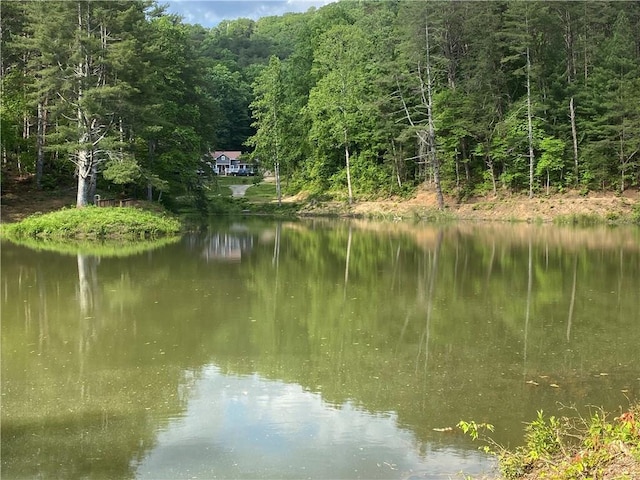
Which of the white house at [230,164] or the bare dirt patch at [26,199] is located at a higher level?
the white house at [230,164]

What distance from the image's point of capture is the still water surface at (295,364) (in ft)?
17.8

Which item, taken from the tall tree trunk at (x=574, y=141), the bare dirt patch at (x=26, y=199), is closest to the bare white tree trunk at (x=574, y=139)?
the tall tree trunk at (x=574, y=141)

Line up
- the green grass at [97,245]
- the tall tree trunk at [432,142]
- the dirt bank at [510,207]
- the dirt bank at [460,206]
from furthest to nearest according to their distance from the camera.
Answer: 1. the tall tree trunk at [432,142]
2. the dirt bank at [510,207]
3. the dirt bank at [460,206]
4. the green grass at [97,245]

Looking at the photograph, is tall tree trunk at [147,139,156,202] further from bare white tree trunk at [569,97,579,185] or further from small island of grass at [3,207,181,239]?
bare white tree trunk at [569,97,579,185]

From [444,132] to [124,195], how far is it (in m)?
22.8

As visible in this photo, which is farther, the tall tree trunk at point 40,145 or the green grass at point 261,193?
the green grass at point 261,193

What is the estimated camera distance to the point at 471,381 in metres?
7.31

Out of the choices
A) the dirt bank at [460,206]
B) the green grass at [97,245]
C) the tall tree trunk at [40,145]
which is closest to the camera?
the green grass at [97,245]

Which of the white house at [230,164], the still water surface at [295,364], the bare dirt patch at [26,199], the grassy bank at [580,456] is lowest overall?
the still water surface at [295,364]

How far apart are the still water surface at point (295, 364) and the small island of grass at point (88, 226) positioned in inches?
377

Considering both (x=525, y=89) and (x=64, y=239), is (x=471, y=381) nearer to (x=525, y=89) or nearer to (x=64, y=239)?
(x=64, y=239)

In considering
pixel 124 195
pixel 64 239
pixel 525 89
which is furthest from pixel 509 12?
pixel 64 239

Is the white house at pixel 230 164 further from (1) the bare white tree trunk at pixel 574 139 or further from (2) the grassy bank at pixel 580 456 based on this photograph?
(2) the grassy bank at pixel 580 456

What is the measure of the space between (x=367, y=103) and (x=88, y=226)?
24910 mm
